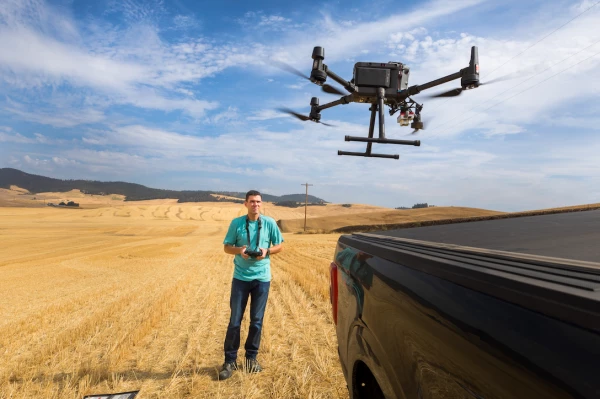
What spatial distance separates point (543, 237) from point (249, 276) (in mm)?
3105

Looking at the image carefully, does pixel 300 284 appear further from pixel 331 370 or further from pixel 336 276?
pixel 336 276

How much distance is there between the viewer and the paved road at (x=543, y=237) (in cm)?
129

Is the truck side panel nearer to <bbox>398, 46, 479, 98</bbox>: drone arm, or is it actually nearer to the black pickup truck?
the black pickup truck

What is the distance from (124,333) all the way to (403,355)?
5.44 m

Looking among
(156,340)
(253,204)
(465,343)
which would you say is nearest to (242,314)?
(253,204)

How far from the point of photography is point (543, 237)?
1614mm

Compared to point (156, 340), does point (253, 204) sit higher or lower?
higher

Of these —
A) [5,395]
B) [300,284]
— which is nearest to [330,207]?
[300,284]

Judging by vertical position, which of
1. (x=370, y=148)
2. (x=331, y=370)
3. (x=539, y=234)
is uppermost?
(x=370, y=148)

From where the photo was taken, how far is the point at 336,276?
2.35 meters

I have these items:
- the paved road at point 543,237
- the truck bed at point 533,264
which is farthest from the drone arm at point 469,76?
the truck bed at point 533,264

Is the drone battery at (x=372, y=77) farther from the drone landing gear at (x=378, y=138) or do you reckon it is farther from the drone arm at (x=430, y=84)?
the drone arm at (x=430, y=84)

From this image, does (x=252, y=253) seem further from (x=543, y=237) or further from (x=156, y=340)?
(x=543, y=237)

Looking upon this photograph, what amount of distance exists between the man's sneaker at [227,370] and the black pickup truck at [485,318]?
2562 mm
